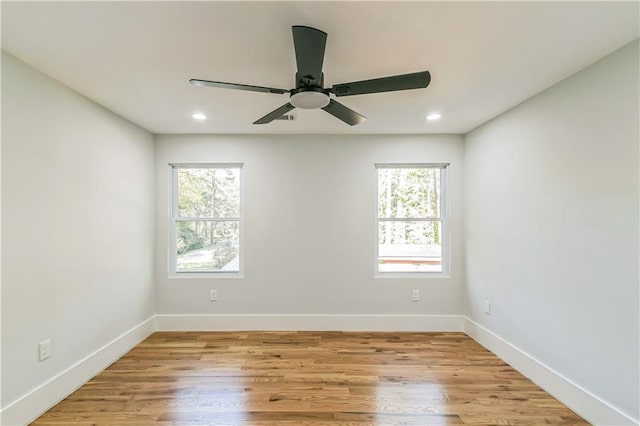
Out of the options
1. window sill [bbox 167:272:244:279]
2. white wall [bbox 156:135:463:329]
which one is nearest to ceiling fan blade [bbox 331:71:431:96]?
white wall [bbox 156:135:463:329]

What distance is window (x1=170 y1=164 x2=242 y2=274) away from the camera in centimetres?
363

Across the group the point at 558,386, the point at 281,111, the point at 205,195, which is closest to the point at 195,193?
the point at 205,195

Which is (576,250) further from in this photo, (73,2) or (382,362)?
(73,2)

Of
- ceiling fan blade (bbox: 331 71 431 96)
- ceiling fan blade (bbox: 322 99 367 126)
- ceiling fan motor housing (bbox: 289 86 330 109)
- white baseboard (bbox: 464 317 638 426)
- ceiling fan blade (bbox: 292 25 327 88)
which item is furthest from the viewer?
ceiling fan blade (bbox: 322 99 367 126)

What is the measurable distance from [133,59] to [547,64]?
8.90ft

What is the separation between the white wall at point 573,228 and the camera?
1.74 metres

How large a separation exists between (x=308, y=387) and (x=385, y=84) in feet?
7.53

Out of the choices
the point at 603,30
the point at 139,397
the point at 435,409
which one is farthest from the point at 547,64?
the point at 139,397

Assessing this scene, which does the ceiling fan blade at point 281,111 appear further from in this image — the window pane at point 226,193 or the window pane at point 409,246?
the window pane at point 409,246

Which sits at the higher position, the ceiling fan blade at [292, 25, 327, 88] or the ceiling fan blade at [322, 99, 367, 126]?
the ceiling fan blade at [292, 25, 327, 88]

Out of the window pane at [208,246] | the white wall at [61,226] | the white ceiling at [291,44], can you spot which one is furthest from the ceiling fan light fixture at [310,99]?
the window pane at [208,246]

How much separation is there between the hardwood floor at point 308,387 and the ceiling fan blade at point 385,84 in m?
2.14

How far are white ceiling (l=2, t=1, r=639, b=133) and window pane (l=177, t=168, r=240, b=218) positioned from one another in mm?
1213

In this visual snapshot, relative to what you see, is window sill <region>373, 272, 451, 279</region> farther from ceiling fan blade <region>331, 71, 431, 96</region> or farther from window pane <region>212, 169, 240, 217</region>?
ceiling fan blade <region>331, 71, 431, 96</region>
